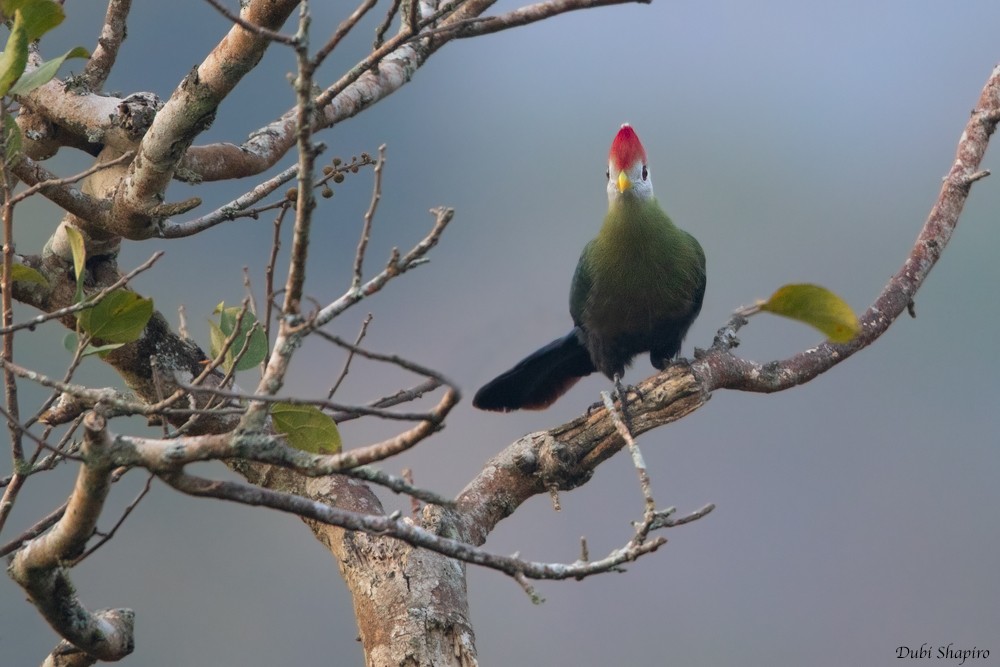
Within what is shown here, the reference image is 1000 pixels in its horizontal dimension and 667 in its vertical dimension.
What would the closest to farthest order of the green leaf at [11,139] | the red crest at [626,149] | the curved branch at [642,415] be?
1. the green leaf at [11,139]
2. the curved branch at [642,415]
3. the red crest at [626,149]

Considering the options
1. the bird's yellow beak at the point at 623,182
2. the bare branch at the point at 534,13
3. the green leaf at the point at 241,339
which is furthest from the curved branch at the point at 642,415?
the bare branch at the point at 534,13

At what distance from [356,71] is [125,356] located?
114 centimetres

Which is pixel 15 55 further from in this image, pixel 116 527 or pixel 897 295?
pixel 897 295

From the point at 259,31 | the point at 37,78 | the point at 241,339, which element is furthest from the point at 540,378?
the point at 259,31

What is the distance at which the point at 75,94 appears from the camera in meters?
2.22

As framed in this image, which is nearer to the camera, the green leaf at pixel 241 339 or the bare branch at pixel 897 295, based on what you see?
the green leaf at pixel 241 339

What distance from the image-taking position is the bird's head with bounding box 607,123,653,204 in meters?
2.96

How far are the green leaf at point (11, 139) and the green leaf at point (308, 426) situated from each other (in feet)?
2.04

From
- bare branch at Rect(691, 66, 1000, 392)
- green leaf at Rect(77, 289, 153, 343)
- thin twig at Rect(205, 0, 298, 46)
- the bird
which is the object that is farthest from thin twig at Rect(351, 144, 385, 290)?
the bird

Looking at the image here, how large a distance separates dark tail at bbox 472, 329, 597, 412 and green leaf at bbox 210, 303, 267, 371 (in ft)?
4.00

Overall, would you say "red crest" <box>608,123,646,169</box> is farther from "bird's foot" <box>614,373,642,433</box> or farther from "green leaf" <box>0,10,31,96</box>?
"green leaf" <box>0,10,31,96</box>

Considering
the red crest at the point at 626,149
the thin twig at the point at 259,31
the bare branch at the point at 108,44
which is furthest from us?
the red crest at the point at 626,149

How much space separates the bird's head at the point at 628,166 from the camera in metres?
2.96

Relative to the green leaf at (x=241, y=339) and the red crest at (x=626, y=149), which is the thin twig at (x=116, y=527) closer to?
Result: the green leaf at (x=241, y=339)
